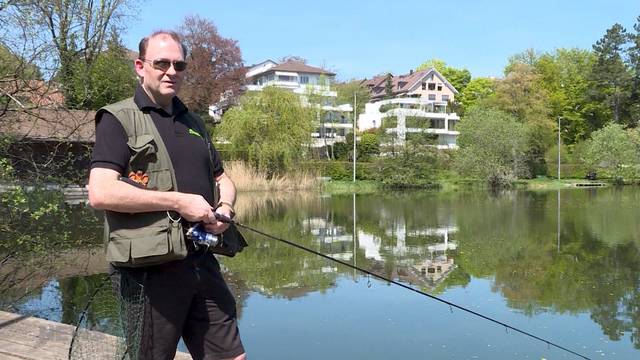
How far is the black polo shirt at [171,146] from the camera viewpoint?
6.21 ft

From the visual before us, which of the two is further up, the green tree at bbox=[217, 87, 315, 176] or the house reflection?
the green tree at bbox=[217, 87, 315, 176]

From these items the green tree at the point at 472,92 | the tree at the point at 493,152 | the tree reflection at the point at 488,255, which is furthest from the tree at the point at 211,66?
the green tree at the point at 472,92

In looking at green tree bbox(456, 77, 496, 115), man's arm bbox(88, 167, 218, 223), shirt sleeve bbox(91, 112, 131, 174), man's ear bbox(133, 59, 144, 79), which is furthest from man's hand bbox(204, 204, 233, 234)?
green tree bbox(456, 77, 496, 115)

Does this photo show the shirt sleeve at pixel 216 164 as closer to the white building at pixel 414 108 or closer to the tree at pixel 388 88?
the white building at pixel 414 108

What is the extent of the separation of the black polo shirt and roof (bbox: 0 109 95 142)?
11.9 feet

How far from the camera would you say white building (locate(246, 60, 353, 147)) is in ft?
145

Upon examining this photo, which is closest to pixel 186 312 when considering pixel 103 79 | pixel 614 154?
pixel 103 79

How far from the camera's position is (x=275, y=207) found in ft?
68.3

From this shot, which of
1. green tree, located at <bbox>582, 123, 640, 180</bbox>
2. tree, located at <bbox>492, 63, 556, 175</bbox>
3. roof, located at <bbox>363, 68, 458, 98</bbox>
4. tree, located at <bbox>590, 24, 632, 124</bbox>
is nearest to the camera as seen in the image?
green tree, located at <bbox>582, 123, 640, 180</bbox>

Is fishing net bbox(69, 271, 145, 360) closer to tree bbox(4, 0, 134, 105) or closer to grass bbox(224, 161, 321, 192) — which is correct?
tree bbox(4, 0, 134, 105)

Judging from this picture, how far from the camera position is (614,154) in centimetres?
4122

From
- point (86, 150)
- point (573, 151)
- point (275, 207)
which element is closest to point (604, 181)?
point (573, 151)

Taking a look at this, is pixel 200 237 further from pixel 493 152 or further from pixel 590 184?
pixel 590 184

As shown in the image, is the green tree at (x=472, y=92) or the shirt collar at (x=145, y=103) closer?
the shirt collar at (x=145, y=103)
